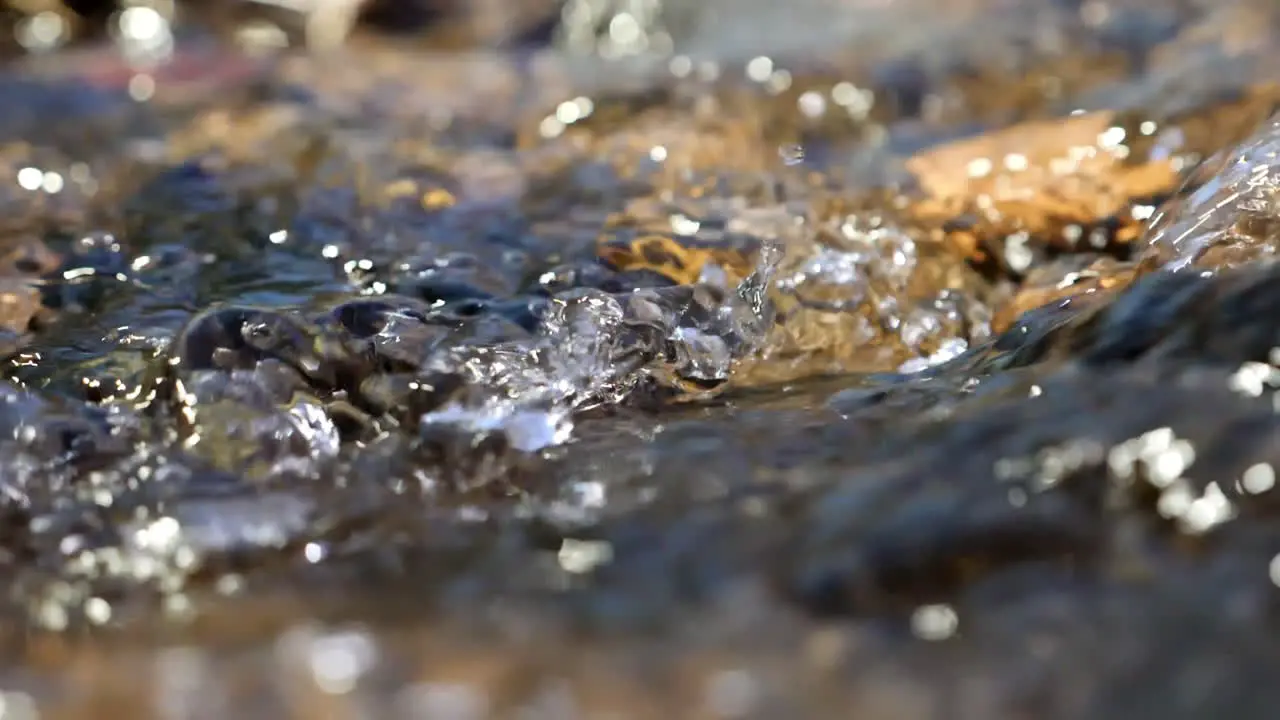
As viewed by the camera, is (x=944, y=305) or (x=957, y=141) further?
(x=957, y=141)

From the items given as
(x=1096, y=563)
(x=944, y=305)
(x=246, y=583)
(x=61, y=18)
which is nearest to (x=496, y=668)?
(x=246, y=583)

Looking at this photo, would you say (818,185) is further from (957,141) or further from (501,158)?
(501,158)

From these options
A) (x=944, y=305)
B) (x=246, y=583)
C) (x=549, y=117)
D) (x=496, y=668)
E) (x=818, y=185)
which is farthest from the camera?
(x=549, y=117)

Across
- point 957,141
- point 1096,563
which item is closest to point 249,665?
point 1096,563

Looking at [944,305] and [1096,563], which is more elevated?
[1096,563]

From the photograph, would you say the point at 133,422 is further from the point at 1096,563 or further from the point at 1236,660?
the point at 1236,660

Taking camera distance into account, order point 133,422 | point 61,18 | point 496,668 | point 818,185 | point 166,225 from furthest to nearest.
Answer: point 61,18, point 818,185, point 166,225, point 133,422, point 496,668
